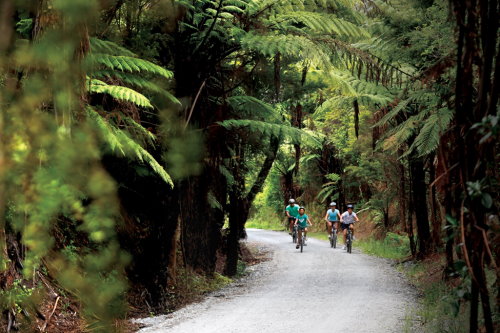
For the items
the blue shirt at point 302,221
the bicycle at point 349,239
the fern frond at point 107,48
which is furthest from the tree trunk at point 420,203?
the fern frond at point 107,48

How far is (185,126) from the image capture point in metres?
9.87

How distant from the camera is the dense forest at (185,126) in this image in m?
2.49

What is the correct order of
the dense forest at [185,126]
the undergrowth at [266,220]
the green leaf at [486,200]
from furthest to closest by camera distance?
the undergrowth at [266,220] < the green leaf at [486,200] < the dense forest at [185,126]

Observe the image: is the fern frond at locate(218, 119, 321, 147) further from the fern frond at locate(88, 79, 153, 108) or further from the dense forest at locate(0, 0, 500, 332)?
the fern frond at locate(88, 79, 153, 108)

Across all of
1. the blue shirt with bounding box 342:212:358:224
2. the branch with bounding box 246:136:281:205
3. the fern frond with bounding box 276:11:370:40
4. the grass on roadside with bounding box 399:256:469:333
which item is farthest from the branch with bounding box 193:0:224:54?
the blue shirt with bounding box 342:212:358:224

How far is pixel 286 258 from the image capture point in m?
19.6

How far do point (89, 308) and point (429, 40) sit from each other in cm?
901

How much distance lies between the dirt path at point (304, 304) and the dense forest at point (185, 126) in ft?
3.20

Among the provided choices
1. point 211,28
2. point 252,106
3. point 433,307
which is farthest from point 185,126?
point 433,307

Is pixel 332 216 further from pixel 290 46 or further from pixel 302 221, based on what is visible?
pixel 290 46

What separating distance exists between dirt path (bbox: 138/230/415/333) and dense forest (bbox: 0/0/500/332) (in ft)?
3.20

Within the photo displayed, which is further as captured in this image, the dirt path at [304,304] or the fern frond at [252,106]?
the fern frond at [252,106]

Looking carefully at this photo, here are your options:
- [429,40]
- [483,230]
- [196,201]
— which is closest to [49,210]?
[483,230]

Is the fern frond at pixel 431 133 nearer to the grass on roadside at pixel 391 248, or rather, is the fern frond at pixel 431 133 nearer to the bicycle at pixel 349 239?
the grass on roadside at pixel 391 248
